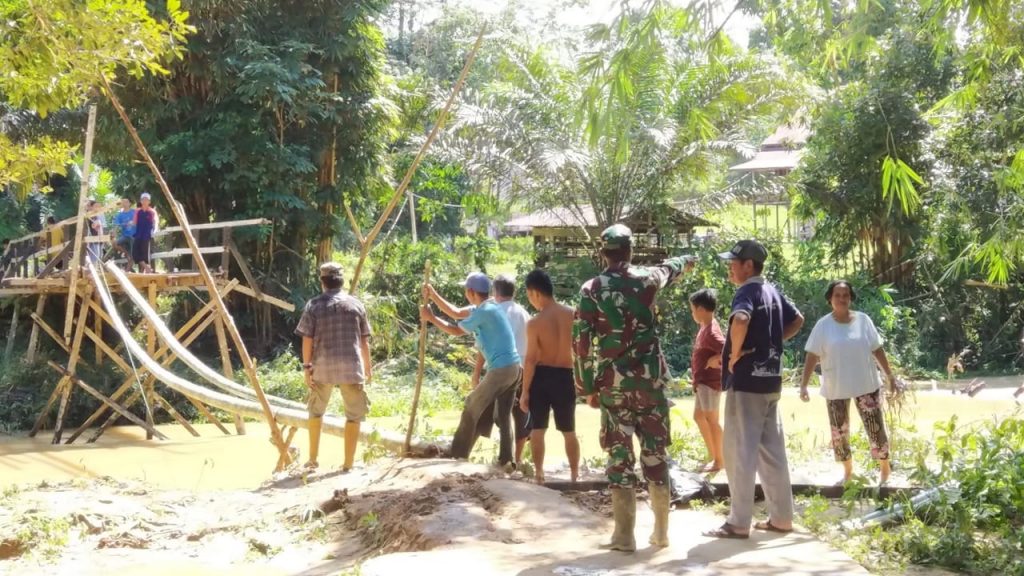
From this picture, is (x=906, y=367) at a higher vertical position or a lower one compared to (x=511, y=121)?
lower

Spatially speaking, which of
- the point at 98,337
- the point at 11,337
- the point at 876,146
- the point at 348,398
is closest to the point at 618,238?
the point at 348,398

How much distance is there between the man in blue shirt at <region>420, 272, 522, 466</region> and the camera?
702 cm

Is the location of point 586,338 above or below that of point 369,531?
above

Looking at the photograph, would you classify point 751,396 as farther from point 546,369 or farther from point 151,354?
point 151,354

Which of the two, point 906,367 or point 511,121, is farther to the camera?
point 511,121

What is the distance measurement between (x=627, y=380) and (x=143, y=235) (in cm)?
1119

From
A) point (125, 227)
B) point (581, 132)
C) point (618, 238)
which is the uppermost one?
point (581, 132)

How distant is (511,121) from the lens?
19641 millimetres

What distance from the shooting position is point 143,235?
14703mm

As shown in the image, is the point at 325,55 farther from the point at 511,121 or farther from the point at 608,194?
the point at 608,194

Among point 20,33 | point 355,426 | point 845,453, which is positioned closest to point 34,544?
point 355,426

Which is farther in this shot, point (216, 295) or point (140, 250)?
point (140, 250)

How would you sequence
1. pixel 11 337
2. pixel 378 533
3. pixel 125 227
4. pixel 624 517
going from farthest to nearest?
pixel 11 337 → pixel 125 227 → pixel 378 533 → pixel 624 517

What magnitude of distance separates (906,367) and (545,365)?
499 inches
